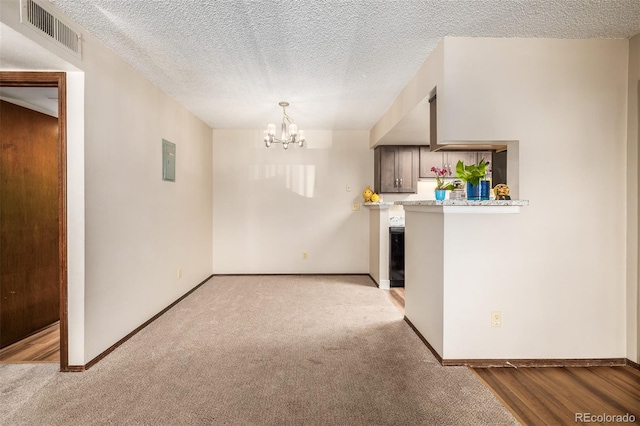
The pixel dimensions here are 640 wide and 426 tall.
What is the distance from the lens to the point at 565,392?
7.07ft

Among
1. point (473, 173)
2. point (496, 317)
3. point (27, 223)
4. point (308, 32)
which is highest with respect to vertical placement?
point (308, 32)

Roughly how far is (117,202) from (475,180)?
289 centimetres

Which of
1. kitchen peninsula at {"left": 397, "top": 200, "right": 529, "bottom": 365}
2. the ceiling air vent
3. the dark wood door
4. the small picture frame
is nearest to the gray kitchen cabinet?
kitchen peninsula at {"left": 397, "top": 200, "right": 529, "bottom": 365}

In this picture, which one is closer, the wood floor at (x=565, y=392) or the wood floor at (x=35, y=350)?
the wood floor at (x=565, y=392)

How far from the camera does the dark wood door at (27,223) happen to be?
300cm

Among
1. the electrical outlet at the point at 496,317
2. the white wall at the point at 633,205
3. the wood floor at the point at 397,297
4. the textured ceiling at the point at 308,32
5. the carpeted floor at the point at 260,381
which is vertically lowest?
the carpeted floor at the point at 260,381

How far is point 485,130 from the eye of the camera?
254 cm

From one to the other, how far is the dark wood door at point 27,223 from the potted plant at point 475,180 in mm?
3854

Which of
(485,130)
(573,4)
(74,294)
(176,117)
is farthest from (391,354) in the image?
(176,117)

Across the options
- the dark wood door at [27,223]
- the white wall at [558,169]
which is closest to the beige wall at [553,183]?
the white wall at [558,169]

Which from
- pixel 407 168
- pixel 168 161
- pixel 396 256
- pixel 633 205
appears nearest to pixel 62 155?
pixel 168 161

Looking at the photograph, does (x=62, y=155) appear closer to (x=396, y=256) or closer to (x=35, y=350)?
(x=35, y=350)

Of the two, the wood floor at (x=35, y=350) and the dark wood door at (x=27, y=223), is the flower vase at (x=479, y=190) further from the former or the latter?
the dark wood door at (x=27, y=223)

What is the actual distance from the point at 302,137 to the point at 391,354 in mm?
2775
